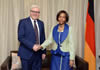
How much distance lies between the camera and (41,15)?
361cm

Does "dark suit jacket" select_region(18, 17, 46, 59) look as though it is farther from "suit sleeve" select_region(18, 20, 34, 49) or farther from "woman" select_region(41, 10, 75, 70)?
"woman" select_region(41, 10, 75, 70)

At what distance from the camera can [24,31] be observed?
2.26m

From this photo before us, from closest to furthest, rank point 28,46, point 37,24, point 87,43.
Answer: point 28,46 → point 37,24 → point 87,43

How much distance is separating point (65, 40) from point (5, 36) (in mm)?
1719

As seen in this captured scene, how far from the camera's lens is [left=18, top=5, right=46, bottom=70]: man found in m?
2.24

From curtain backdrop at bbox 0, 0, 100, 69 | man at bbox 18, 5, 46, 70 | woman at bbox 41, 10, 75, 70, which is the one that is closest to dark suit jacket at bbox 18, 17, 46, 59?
man at bbox 18, 5, 46, 70

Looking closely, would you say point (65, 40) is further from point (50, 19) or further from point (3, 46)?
point (3, 46)

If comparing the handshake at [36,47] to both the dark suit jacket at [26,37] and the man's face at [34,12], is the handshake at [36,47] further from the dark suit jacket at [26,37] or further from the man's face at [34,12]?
the man's face at [34,12]

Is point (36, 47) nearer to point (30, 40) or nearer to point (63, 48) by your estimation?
point (30, 40)

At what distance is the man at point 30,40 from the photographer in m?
2.24

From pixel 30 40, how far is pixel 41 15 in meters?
1.43

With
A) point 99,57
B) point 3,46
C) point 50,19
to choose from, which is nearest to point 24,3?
point 50,19

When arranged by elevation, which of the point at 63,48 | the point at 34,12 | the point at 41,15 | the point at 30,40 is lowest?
the point at 63,48

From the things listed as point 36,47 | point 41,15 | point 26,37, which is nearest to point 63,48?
point 36,47
